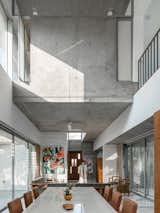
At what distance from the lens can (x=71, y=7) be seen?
8.39m

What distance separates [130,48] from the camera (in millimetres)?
9305

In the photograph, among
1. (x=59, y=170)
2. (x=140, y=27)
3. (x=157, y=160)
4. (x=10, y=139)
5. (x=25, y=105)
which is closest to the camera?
(x=157, y=160)

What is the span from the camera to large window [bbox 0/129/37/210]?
30.6 feet

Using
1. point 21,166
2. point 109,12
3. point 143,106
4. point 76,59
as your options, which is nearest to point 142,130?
point 143,106

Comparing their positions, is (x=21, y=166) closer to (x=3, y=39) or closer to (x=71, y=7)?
(x=3, y=39)

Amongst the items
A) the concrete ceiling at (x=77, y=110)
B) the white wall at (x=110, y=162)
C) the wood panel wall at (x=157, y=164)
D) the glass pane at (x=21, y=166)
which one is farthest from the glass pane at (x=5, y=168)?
the white wall at (x=110, y=162)

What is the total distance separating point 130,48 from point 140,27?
1.92 ft

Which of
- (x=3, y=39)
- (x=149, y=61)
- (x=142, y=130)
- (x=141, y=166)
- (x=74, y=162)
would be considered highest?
(x=3, y=39)

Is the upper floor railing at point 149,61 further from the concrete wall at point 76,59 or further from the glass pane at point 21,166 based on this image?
the glass pane at point 21,166

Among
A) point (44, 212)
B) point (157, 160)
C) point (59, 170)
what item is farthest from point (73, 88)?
point (59, 170)

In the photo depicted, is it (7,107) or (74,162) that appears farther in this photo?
(74,162)

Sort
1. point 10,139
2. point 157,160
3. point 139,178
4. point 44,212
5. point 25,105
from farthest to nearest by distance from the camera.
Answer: point 139,178 → point 10,139 → point 25,105 → point 157,160 → point 44,212

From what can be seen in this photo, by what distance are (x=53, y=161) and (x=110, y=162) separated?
3579mm

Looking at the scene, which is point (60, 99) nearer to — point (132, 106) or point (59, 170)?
point (132, 106)
